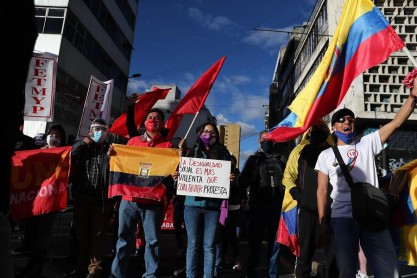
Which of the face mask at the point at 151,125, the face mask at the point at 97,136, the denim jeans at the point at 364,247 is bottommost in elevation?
the denim jeans at the point at 364,247

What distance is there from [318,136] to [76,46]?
19.6 meters

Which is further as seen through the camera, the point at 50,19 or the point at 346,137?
the point at 50,19

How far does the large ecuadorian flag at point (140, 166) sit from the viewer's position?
4.55 meters

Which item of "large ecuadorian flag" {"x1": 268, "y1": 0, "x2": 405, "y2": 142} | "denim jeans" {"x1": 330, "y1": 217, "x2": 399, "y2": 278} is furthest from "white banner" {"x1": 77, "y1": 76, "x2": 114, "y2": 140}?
"denim jeans" {"x1": 330, "y1": 217, "x2": 399, "y2": 278}

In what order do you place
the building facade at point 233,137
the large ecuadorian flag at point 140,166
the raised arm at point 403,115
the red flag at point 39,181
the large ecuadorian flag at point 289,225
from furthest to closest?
the building facade at point 233,137, the large ecuadorian flag at point 140,166, the large ecuadorian flag at point 289,225, the red flag at point 39,181, the raised arm at point 403,115

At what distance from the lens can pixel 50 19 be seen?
62.3 ft

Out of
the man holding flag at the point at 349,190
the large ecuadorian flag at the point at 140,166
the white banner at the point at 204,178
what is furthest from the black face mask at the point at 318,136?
the large ecuadorian flag at the point at 140,166

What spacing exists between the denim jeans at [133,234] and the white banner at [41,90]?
10.5ft

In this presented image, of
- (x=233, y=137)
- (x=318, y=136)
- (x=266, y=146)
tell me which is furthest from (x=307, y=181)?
(x=233, y=137)

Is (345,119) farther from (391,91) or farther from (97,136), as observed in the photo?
(391,91)

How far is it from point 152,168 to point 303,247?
7.17ft

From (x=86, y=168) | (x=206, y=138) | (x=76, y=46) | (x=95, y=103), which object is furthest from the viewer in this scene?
(x=76, y=46)

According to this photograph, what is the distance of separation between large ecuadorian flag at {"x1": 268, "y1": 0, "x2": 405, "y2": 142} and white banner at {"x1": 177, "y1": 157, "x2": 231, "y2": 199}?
117cm

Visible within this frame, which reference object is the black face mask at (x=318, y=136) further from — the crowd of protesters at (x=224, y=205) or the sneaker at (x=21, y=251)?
the sneaker at (x=21, y=251)
